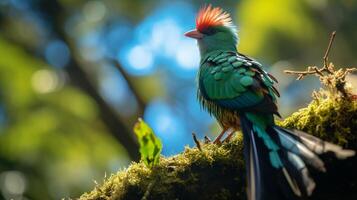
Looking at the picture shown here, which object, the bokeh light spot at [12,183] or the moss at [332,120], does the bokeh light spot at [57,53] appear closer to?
the bokeh light spot at [12,183]

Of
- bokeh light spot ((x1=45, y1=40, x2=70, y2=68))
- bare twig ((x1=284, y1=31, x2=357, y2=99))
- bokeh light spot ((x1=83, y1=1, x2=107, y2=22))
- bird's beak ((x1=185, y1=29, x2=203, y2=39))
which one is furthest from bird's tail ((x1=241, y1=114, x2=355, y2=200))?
bokeh light spot ((x1=83, y1=1, x2=107, y2=22))

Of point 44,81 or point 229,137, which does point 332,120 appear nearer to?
point 229,137

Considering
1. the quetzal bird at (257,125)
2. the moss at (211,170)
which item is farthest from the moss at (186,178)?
the quetzal bird at (257,125)

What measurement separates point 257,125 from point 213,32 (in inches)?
91.2

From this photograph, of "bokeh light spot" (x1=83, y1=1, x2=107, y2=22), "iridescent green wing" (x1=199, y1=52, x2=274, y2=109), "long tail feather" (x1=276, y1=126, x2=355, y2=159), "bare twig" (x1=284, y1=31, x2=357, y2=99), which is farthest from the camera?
"bokeh light spot" (x1=83, y1=1, x2=107, y2=22)

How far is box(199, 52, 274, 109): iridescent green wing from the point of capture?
4.00 m

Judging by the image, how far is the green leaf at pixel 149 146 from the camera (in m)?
3.42

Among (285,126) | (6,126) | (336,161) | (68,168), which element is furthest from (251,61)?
(6,126)

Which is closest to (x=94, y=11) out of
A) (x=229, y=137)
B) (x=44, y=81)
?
(x=44, y=81)

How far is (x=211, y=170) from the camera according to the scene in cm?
328

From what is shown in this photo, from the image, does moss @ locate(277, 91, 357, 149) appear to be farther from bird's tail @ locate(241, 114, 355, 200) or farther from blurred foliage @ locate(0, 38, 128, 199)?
blurred foliage @ locate(0, 38, 128, 199)

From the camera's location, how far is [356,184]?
3.04 m

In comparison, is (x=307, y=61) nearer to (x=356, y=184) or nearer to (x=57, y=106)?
(x=57, y=106)

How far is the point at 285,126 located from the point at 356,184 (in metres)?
0.65
